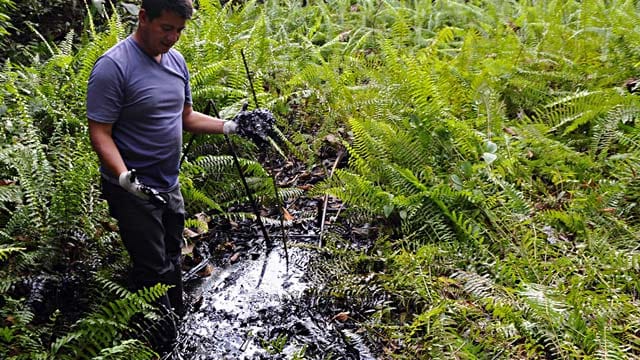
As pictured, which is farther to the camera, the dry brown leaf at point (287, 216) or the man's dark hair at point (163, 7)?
the dry brown leaf at point (287, 216)

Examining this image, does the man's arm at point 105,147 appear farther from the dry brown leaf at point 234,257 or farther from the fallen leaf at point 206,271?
the dry brown leaf at point 234,257

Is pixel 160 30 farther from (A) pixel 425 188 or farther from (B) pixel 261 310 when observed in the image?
(A) pixel 425 188

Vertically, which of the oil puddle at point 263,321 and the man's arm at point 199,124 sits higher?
the man's arm at point 199,124

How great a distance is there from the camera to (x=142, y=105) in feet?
8.04

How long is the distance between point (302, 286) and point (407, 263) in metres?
0.72

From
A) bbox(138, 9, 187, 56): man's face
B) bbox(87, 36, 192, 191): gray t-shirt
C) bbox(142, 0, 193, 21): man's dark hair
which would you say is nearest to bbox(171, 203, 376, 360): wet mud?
bbox(87, 36, 192, 191): gray t-shirt

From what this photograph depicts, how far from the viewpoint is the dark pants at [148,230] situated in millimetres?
2582

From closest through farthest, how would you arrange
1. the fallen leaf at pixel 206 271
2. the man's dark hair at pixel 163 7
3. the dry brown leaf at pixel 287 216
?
the man's dark hair at pixel 163 7 → the fallen leaf at pixel 206 271 → the dry brown leaf at pixel 287 216

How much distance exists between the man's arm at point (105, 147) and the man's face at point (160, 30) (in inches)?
17.2

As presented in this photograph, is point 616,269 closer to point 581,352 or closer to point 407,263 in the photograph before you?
point 581,352

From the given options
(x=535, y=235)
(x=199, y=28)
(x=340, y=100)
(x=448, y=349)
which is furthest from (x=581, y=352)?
(x=199, y=28)

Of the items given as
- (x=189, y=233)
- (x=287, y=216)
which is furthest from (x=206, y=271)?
(x=287, y=216)

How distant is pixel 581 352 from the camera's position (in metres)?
2.37

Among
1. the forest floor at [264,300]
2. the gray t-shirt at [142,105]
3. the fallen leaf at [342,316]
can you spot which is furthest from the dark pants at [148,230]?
the fallen leaf at [342,316]
